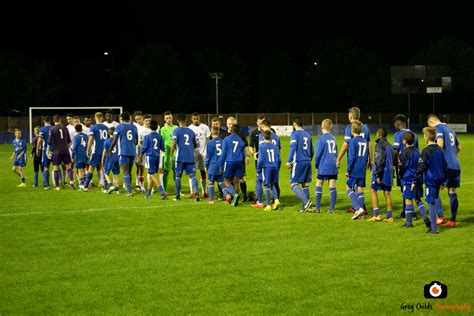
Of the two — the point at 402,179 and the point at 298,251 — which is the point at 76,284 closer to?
the point at 298,251

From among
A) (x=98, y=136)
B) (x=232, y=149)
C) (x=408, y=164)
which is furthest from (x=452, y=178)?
(x=98, y=136)

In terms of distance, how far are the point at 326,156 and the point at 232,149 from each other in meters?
2.49

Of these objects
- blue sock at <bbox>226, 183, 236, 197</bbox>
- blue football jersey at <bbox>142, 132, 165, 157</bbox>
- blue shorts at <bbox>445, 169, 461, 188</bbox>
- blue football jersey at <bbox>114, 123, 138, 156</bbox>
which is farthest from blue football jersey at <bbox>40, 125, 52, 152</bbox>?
blue shorts at <bbox>445, 169, 461, 188</bbox>

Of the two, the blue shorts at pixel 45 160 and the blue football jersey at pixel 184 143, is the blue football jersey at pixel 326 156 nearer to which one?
the blue football jersey at pixel 184 143

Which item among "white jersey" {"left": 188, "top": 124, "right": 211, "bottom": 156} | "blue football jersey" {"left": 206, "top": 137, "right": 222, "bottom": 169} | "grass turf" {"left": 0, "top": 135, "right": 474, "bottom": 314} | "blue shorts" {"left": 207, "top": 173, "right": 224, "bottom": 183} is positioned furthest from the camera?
"white jersey" {"left": 188, "top": 124, "right": 211, "bottom": 156}

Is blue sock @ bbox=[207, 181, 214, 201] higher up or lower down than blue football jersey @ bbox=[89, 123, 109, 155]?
lower down

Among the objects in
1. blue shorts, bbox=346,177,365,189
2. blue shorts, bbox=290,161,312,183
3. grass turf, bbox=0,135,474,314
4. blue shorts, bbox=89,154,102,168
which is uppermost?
blue shorts, bbox=89,154,102,168

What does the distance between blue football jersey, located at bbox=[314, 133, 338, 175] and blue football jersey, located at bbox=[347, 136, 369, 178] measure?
28.8 inches

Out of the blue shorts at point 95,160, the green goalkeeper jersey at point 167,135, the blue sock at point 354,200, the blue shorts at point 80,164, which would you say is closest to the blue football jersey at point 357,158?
the blue sock at point 354,200

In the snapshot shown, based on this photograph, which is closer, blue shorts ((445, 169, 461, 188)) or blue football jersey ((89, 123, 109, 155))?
blue shorts ((445, 169, 461, 188))

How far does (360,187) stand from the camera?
15.4 m

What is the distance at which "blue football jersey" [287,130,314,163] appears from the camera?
16328 mm

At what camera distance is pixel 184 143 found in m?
18.5

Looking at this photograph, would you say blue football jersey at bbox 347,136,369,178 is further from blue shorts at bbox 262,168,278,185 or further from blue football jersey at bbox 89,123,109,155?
blue football jersey at bbox 89,123,109,155
